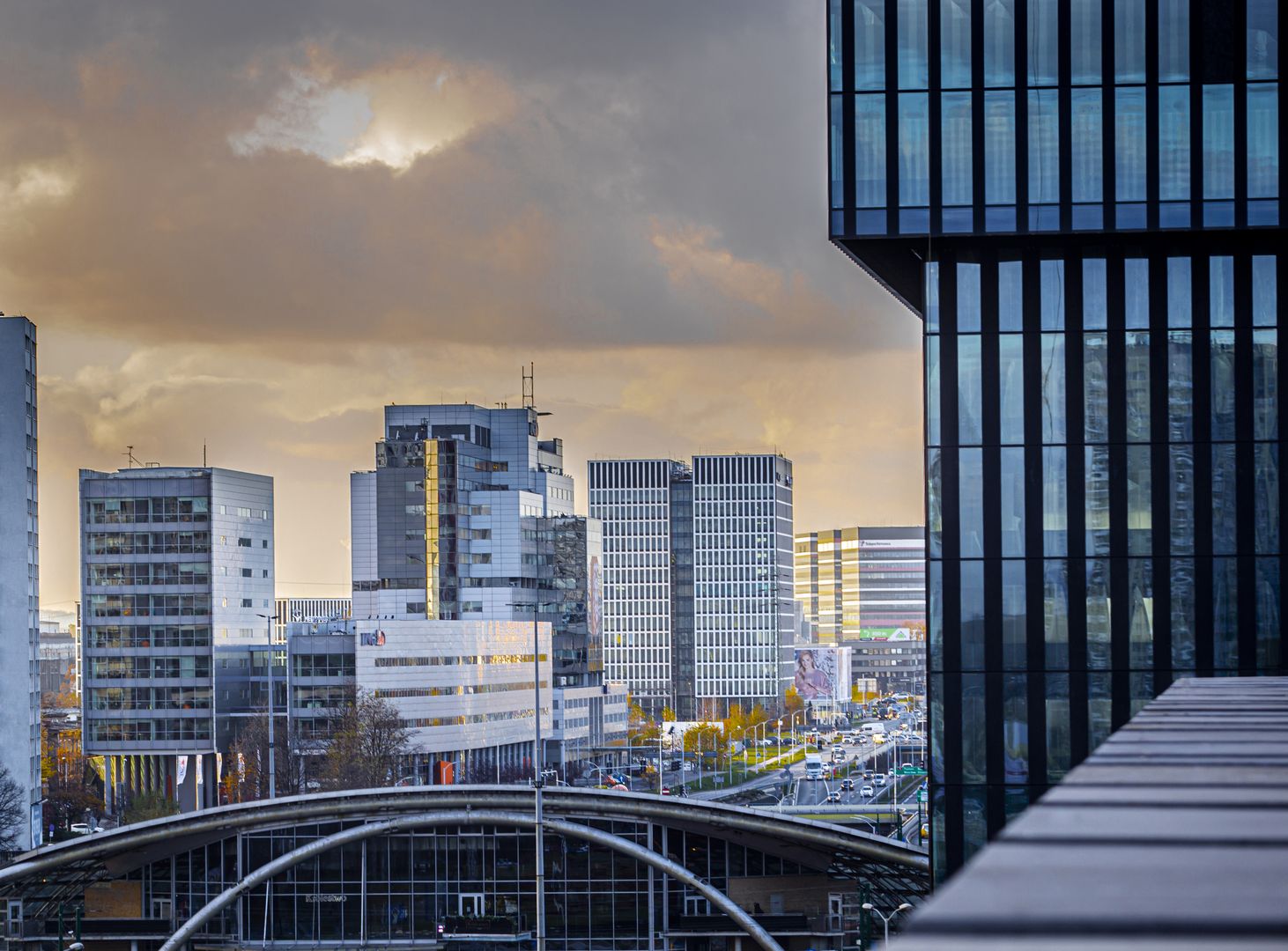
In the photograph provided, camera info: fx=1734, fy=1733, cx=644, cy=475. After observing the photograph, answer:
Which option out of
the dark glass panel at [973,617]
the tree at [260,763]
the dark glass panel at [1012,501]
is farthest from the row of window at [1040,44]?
Answer: the tree at [260,763]

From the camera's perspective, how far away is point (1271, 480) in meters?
46.5

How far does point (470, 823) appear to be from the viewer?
75.2 m

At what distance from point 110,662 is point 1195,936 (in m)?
163

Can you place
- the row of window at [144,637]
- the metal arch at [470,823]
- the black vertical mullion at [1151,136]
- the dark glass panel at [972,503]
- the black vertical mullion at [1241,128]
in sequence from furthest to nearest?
the row of window at [144,637] → the metal arch at [470,823] → the dark glass panel at [972,503] → the black vertical mullion at [1151,136] → the black vertical mullion at [1241,128]

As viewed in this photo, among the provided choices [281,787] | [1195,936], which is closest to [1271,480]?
[1195,936]

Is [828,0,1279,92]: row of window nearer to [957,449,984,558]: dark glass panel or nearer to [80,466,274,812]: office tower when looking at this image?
[957,449,984,558]: dark glass panel

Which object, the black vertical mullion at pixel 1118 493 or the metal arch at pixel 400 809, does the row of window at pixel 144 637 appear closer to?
the metal arch at pixel 400 809

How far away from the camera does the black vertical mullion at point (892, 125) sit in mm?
46000

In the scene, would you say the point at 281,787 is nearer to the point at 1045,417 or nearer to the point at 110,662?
the point at 110,662

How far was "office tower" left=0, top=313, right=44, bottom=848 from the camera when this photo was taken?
122750 mm

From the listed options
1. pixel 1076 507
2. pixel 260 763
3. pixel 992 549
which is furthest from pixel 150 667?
pixel 1076 507

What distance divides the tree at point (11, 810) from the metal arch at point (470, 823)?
41.0 meters

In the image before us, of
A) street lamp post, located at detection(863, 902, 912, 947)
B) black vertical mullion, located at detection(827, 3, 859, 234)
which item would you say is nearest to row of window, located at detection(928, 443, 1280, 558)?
black vertical mullion, located at detection(827, 3, 859, 234)

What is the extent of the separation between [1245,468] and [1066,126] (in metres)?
10.4
